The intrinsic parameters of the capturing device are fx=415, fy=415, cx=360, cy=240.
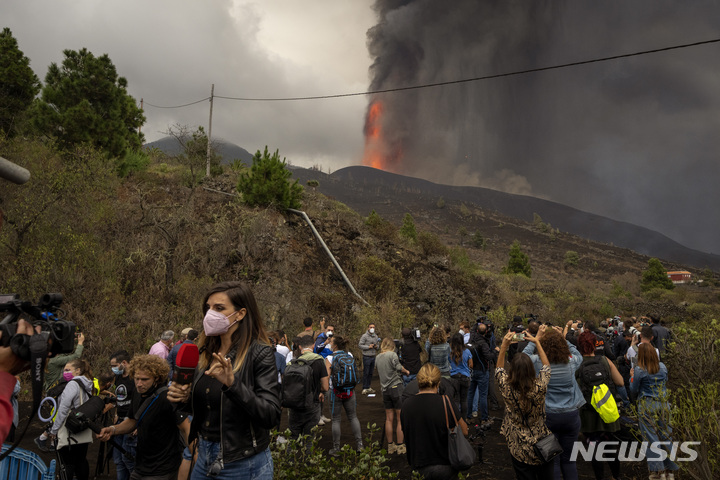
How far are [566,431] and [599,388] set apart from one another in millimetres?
933

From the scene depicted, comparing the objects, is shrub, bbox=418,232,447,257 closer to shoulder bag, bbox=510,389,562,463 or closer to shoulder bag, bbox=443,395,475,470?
shoulder bag, bbox=510,389,562,463

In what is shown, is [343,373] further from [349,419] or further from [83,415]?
[83,415]

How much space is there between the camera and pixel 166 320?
45.9ft

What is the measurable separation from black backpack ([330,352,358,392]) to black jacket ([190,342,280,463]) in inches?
167

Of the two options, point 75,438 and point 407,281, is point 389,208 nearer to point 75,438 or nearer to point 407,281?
point 407,281

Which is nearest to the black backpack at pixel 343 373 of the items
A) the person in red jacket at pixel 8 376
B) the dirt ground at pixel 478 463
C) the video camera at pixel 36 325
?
the dirt ground at pixel 478 463

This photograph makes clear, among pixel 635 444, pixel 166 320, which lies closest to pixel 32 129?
pixel 166 320

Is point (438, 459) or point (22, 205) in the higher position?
point (22, 205)

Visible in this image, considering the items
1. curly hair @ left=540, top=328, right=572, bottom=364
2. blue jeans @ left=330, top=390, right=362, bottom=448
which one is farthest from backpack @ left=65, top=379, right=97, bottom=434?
curly hair @ left=540, top=328, right=572, bottom=364

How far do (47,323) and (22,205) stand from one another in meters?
13.4

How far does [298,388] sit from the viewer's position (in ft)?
19.7

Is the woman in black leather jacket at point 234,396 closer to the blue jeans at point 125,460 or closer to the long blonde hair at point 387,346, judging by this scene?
the blue jeans at point 125,460

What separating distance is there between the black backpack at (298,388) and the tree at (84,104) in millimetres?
18710

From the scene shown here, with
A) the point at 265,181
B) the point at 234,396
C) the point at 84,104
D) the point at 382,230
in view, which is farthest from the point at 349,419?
the point at 382,230
